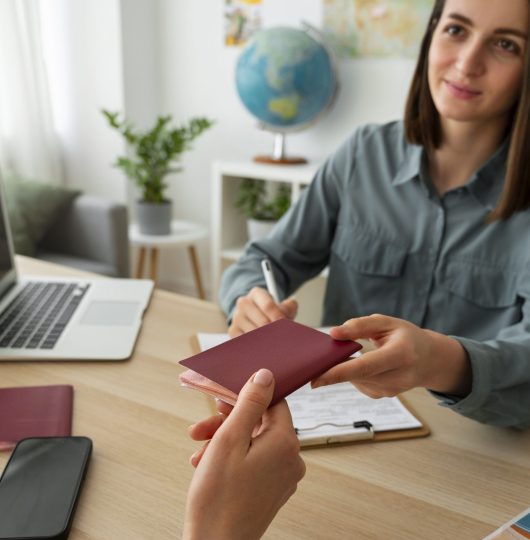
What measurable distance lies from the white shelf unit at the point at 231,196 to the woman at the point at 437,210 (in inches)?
45.5

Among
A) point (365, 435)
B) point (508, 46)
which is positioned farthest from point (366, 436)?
point (508, 46)

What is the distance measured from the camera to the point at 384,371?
0.68m

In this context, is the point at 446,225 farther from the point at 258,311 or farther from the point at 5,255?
the point at 5,255

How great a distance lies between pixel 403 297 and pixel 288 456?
789mm

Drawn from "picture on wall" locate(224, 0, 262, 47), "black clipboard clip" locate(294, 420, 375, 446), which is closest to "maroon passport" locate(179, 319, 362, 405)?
"black clipboard clip" locate(294, 420, 375, 446)

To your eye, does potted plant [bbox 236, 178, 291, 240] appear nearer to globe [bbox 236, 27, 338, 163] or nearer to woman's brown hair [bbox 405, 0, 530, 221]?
globe [bbox 236, 27, 338, 163]

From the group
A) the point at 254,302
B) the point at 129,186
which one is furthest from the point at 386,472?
the point at 129,186

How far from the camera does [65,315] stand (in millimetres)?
1104

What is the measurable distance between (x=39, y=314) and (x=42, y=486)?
1.75 feet

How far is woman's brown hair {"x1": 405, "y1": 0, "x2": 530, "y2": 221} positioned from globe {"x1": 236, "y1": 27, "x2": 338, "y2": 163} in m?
1.20

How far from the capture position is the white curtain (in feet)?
9.45

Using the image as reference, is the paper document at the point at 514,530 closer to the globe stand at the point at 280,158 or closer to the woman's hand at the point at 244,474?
the woman's hand at the point at 244,474

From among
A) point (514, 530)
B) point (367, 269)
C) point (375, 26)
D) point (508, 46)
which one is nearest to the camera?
point (514, 530)

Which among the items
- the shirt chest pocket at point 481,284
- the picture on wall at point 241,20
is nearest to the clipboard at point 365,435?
the shirt chest pocket at point 481,284
